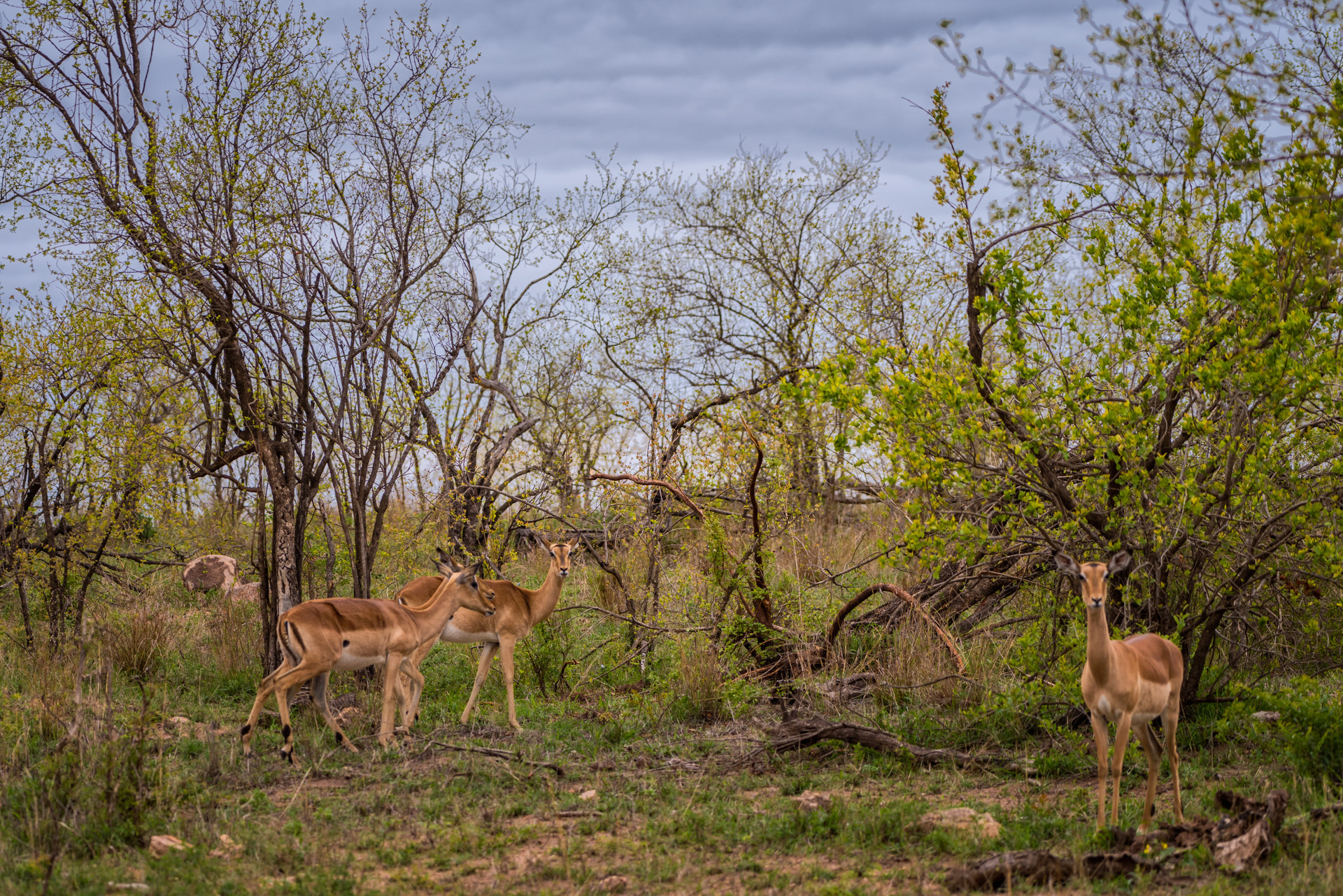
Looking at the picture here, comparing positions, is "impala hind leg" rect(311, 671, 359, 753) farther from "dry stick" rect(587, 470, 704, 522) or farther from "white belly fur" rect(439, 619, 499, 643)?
"dry stick" rect(587, 470, 704, 522)

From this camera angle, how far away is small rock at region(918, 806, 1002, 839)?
6.06 meters

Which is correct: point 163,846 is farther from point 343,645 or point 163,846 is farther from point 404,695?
point 404,695

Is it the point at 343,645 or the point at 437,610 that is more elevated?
the point at 437,610

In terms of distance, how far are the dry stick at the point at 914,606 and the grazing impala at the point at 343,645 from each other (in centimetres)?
361

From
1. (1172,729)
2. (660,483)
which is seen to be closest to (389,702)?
(660,483)

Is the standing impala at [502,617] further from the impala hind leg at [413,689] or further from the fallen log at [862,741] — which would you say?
the fallen log at [862,741]

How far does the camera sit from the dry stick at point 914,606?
8.87 meters

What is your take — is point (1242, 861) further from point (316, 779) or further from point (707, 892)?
point (316, 779)

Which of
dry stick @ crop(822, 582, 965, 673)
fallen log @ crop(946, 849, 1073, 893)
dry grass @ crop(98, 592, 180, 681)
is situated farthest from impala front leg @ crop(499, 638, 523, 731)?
fallen log @ crop(946, 849, 1073, 893)

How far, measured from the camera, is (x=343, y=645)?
8438 millimetres

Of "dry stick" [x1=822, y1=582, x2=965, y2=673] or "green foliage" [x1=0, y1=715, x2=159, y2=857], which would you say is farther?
"dry stick" [x1=822, y1=582, x2=965, y2=673]

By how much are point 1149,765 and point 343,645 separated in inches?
231

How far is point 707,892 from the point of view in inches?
209

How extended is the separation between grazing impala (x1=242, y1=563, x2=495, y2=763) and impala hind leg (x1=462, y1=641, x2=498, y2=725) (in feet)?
1.58
